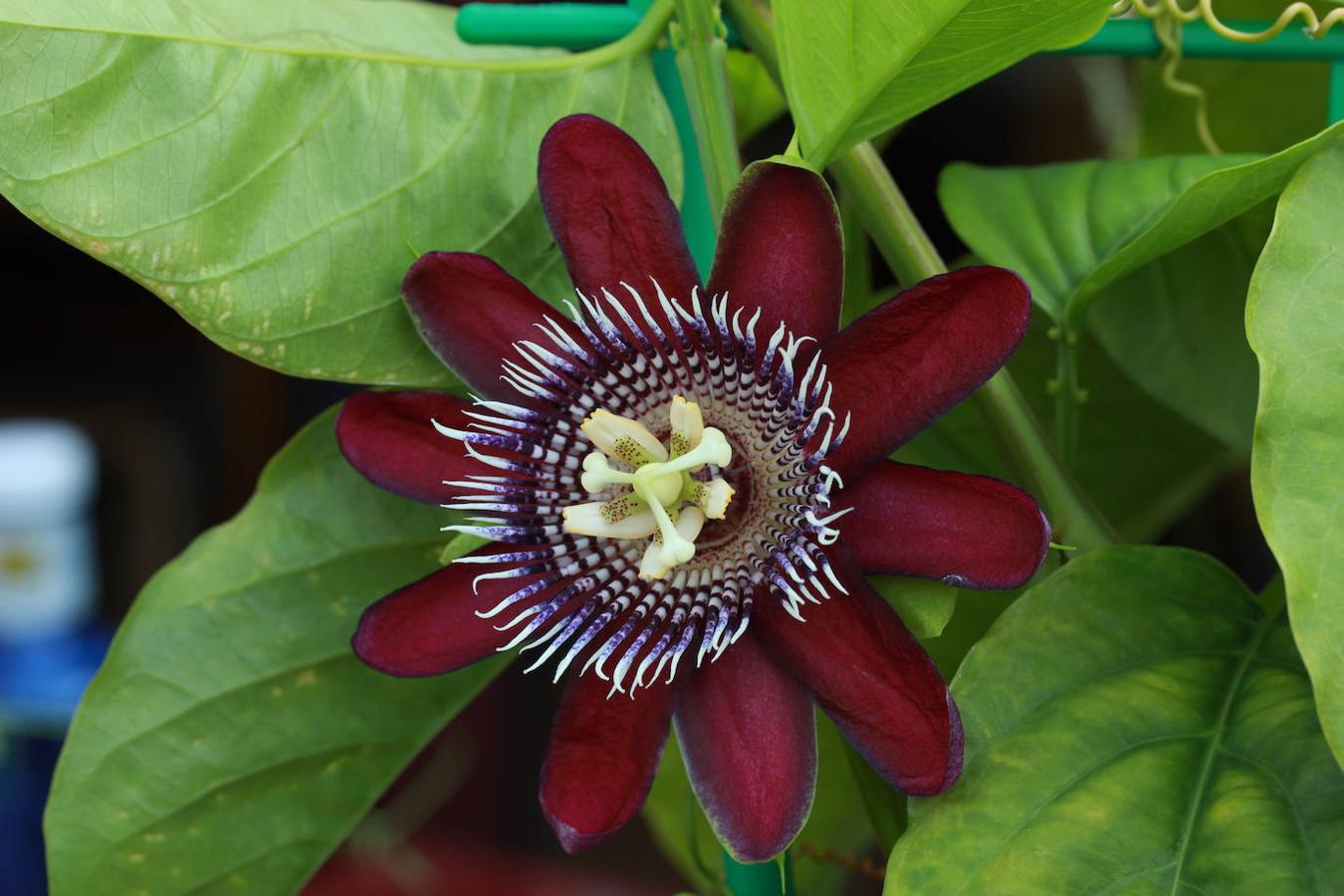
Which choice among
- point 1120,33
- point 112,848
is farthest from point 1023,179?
point 112,848

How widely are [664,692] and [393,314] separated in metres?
0.21

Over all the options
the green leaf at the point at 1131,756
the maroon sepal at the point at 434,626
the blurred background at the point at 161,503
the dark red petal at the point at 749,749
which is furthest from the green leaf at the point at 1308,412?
the blurred background at the point at 161,503

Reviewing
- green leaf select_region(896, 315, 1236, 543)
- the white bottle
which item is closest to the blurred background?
the white bottle

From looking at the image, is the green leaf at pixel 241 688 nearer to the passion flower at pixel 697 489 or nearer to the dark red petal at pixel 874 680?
the passion flower at pixel 697 489

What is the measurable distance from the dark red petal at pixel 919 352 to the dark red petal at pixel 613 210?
80 millimetres

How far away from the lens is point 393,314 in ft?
2.07

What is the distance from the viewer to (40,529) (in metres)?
2.56

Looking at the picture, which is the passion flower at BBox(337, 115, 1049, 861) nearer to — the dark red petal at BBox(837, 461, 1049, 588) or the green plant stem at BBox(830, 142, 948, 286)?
the dark red petal at BBox(837, 461, 1049, 588)

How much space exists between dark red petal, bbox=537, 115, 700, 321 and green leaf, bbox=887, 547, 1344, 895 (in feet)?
0.67

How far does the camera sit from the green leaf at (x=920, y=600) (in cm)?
55

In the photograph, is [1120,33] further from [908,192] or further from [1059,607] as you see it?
[908,192]

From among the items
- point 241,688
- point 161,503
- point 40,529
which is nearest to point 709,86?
point 241,688

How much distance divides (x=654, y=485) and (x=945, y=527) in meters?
0.12

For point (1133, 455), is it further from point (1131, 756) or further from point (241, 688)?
point (241, 688)
